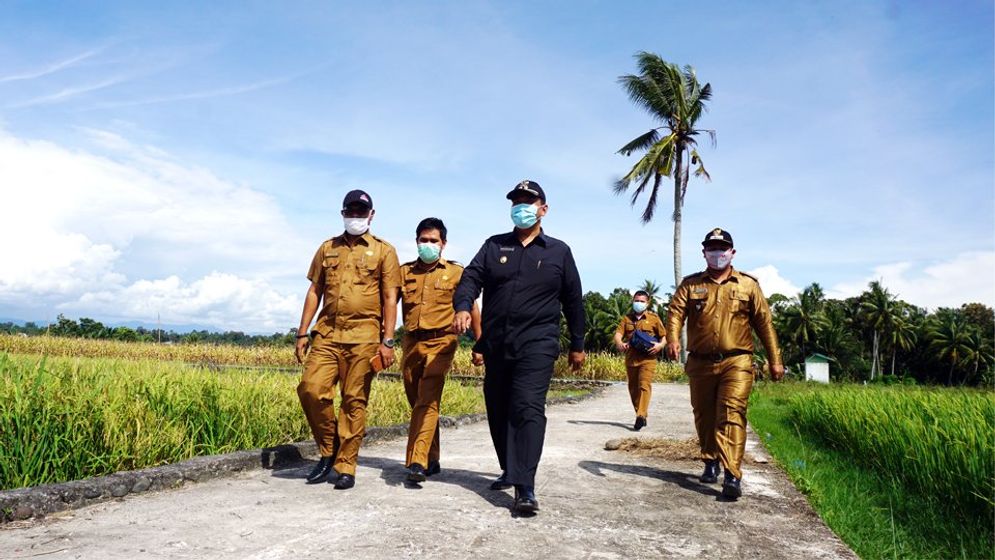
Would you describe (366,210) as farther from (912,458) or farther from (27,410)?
(912,458)

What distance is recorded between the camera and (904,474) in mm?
6383

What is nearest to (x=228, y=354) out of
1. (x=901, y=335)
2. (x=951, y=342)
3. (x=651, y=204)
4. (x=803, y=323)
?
(x=651, y=204)

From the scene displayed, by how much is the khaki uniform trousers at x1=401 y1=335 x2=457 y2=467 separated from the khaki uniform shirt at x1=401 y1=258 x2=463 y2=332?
0.12 m

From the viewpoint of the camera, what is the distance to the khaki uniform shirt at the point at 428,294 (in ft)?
18.0

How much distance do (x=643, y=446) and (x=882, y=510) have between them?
7.68 ft

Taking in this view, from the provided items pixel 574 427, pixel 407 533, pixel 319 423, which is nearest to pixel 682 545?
pixel 407 533

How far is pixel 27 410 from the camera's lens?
15.9ft

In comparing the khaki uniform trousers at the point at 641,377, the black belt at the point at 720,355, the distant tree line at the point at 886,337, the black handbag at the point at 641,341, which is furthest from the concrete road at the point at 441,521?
the distant tree line at the point at 886,337

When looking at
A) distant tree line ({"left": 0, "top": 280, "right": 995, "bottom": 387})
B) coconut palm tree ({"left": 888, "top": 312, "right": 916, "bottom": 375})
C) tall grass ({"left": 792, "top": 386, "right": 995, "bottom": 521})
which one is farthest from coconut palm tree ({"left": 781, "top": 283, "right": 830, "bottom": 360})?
tall grass ({"left": 792, "top": 386, "right": 995, "bottom": 521})

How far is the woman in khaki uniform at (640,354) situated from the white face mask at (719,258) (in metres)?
3.42

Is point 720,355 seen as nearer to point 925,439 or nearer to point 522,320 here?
point 522,320

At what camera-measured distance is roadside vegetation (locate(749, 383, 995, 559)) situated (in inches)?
187

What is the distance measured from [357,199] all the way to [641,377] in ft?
16.7

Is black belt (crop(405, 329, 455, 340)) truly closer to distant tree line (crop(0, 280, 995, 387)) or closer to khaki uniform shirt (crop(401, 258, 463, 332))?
khaki uniform shirt (crop(401, 258, 463, 332))
